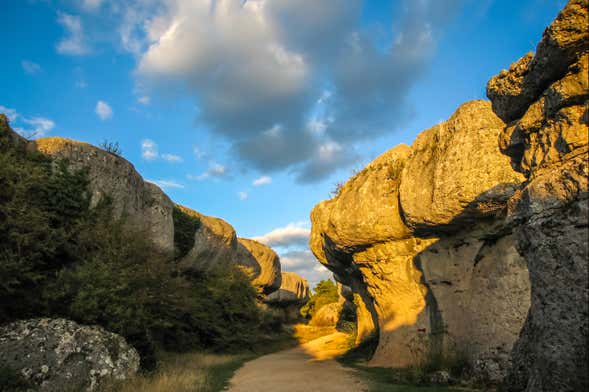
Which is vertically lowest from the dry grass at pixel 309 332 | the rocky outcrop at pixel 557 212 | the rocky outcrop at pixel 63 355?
the dry grass at pixel 309 332

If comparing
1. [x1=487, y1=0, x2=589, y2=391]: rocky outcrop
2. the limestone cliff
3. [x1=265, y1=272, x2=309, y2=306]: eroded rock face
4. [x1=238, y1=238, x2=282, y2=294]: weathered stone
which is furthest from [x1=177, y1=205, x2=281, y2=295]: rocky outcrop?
[x1=487, y1=0, x2=589, y2=391]: rocky outcrop

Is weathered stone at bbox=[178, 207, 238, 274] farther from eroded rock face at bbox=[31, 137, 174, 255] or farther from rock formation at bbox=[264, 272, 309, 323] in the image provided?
rock formation at bbox=[264, 272, 309, 323]

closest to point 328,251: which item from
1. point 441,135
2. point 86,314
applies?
point 441,135

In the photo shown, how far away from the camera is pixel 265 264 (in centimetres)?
3856

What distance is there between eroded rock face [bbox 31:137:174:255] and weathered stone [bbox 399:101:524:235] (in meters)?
10.3

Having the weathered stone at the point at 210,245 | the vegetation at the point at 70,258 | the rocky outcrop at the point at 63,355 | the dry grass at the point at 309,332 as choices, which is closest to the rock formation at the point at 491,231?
the vegetation at the point at 70,258

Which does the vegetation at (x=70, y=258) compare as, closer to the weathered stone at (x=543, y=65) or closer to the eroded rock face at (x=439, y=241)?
the eroded rock face at (x=439, y=241)

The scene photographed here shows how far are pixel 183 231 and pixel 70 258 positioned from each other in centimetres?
1096

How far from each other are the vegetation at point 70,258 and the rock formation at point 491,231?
7940 millimetres

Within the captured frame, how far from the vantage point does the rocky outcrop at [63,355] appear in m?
7.80

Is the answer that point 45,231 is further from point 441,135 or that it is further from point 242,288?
point 242,288

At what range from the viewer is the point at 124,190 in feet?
49.9

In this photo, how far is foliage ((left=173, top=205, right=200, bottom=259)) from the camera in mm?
22016

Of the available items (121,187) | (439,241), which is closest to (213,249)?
(121,187)
